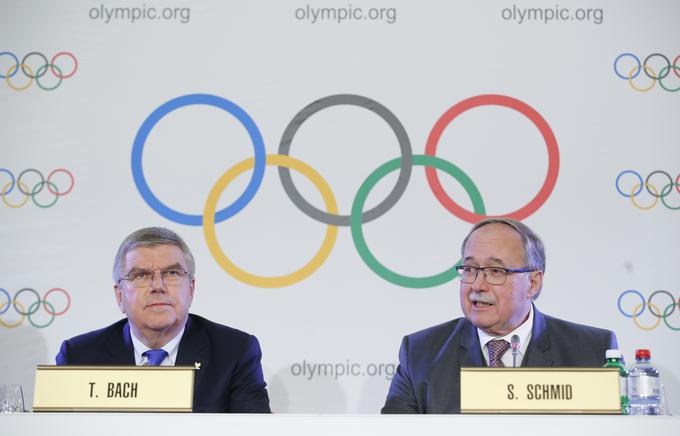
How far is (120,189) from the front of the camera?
4402 mm

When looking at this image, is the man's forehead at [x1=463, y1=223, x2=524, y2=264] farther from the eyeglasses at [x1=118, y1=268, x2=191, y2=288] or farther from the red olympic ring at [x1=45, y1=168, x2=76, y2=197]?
the red olympic ring at [x1=45, y1=168, x2=76, y2=197]

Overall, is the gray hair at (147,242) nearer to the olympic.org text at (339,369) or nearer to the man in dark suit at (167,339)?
the man in dark suit at (167,339)

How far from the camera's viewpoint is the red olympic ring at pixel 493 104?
14.2 feet

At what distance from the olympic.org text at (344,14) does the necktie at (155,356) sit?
185 centimetres

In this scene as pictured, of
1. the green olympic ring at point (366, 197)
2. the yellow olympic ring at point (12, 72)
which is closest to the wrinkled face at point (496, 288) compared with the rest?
the green olympic ring at point (366, 197)

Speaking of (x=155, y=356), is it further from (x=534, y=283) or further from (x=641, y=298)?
(x=641, y=298)

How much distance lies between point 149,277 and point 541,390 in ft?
5.31

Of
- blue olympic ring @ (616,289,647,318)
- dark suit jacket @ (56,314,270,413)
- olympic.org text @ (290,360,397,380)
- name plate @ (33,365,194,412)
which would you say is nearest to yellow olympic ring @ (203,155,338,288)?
olympic.org text @ (290,360,397,380)

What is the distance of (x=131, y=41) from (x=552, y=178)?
2.10 metres

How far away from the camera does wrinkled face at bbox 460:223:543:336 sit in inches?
132

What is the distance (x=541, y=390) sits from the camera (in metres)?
2.28

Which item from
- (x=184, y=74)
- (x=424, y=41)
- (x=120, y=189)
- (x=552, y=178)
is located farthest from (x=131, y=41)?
(x=552, y=178)

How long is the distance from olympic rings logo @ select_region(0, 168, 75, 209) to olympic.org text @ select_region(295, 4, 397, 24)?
1.35m

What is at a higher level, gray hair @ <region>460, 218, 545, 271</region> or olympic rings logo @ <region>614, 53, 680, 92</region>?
olympic rings logo @ <region>614, 53, 680, 92</region>
